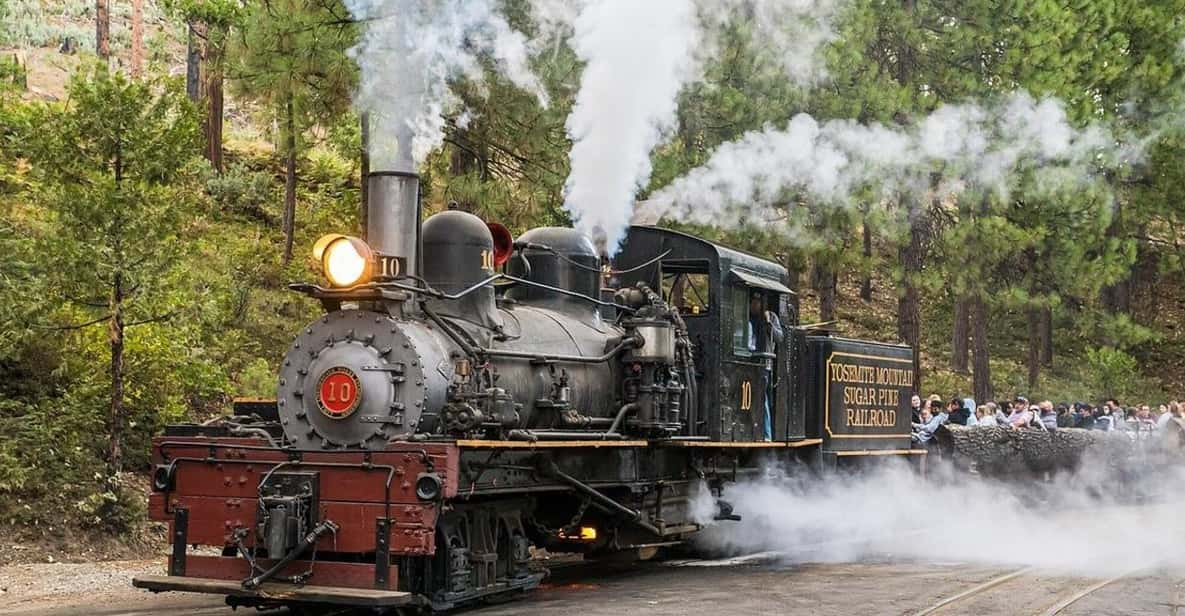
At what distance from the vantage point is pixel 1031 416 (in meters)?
22.6

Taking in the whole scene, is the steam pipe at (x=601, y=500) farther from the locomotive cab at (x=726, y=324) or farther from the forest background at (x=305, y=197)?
the forest background at (x=305, y=197)

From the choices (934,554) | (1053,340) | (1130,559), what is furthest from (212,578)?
(1053,340)

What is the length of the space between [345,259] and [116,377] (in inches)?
199

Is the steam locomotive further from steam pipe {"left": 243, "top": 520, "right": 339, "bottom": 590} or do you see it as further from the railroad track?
the railroad track

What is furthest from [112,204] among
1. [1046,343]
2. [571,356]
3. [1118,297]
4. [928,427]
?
[1118,297]

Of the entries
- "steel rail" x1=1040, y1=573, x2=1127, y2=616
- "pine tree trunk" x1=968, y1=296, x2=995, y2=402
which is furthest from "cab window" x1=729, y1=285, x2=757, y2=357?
"pine tree trunk" x1=968, y1=296, x2=995, y2=402

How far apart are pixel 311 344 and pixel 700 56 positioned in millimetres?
9049

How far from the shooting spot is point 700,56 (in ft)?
55.9

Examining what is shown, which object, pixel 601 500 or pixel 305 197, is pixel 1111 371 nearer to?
pixel 305 197

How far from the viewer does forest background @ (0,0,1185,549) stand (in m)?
13.0

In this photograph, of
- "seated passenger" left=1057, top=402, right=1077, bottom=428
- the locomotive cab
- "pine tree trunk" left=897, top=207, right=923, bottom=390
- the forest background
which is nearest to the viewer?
the locomotive cab

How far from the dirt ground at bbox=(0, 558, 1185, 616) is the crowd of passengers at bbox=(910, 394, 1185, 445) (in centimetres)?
607

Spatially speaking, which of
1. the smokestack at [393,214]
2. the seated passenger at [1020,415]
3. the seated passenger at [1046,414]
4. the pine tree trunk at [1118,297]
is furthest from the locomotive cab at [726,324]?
the pine tree trunk at [1118,297]

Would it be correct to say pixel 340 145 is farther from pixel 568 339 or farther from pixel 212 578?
pixel 212 578
